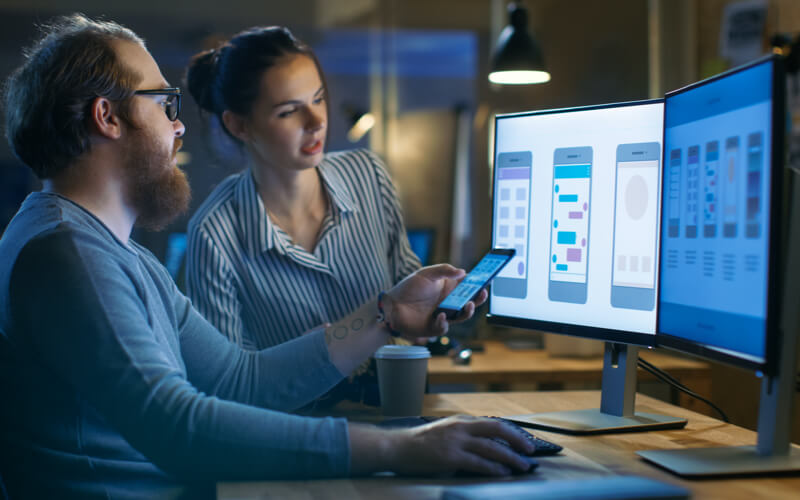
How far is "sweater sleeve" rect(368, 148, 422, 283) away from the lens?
74.8 inches

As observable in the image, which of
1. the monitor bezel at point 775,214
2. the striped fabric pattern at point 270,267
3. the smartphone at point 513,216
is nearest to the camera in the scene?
the monitor bezel at point 775,214

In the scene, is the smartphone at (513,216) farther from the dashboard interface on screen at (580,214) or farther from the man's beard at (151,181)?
the man's beard at (151,181)

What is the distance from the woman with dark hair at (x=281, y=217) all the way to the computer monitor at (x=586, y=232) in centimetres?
39

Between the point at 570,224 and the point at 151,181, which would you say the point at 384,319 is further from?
the point at 151,181

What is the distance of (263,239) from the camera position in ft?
5.41

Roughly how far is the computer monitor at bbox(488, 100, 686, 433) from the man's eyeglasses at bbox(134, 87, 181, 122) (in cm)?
58

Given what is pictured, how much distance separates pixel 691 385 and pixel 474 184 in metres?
3.03

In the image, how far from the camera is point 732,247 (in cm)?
100

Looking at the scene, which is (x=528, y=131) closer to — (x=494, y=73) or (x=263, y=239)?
(x=263, y=239)

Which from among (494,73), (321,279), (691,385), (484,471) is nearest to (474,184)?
(494,73)

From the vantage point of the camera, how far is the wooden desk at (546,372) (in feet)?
7.04

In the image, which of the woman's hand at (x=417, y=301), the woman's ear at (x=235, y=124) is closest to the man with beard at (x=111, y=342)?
the woman's hand at (x=417, y=301)

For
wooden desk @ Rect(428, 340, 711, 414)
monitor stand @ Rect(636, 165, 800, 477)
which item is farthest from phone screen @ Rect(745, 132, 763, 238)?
wooden desk @ Rect(428, 340, 711, 414)

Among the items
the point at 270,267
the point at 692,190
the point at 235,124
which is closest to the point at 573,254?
the point at 692,190
